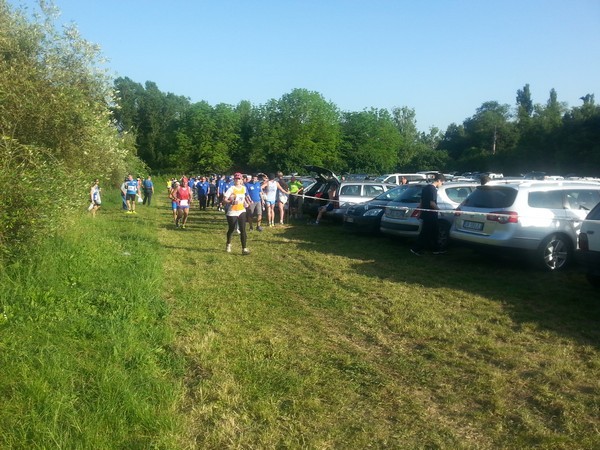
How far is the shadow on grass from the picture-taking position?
6.80 m

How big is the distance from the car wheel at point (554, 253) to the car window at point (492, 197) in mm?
950

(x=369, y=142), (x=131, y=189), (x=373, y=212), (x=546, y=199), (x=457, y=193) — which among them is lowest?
(x=373, y=212)

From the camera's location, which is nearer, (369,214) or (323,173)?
(369,214)

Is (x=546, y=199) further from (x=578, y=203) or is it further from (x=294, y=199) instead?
(x=294, y=199)

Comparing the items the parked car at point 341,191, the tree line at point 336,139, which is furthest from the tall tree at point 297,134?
the parked car at point 341,191

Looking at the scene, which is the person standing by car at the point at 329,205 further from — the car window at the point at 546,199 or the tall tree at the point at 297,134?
the tall tree at the point at 297,134

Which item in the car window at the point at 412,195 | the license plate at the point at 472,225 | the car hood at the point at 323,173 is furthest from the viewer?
the car hood at the point at 323,173

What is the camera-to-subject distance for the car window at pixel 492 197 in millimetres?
9758

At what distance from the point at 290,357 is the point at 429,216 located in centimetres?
698

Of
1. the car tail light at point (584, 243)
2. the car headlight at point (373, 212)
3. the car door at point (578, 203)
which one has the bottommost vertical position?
the car tail light at point (584, 243)

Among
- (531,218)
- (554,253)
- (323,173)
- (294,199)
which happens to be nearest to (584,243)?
(531,218)

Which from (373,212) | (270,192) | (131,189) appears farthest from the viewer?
(131,189)

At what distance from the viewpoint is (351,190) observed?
1789 centimetres

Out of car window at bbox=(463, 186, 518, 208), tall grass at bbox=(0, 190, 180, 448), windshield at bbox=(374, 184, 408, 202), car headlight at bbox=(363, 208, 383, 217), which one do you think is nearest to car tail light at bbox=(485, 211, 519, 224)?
car window at bbox=(463, 186, 518, 208)
